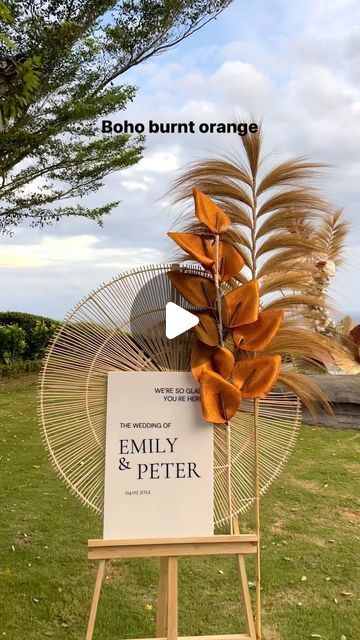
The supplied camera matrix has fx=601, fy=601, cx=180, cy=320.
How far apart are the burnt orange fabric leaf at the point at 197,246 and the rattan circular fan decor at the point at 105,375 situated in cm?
8

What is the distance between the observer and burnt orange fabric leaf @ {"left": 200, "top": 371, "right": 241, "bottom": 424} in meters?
1.72

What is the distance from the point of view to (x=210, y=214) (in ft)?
5.88

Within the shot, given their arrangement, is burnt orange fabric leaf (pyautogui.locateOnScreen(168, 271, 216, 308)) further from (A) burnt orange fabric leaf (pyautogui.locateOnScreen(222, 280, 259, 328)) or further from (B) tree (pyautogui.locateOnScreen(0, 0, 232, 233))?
(B) tree (pyautogui.locateOnScreen(0, 0, 232, 233))

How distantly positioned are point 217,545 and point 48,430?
61 cm

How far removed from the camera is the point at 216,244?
1792 millimetres

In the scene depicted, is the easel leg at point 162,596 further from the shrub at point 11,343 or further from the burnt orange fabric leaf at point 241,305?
the shrub at point 11,343

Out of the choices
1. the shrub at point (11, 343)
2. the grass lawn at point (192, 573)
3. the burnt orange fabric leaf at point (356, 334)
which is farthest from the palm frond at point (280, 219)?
the shrub at point (11, 343)

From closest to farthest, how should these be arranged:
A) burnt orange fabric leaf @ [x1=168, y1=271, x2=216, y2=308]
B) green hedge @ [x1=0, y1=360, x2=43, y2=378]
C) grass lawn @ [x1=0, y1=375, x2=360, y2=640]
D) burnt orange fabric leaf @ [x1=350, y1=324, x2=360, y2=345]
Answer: burnt orange fabric leaf @ [x1=168, y1=271, x2=216, y2=308] < grass lawn @ [x1=0, y1=375, x2=360, y2=640] < burnt orange fabric leaf @ [x1=350, y1=324, x2=360, y2=345] < green hedge @ [x1=0, y1=360, x2=43, y2=378]

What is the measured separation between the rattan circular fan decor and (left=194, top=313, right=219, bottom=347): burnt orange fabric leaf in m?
0.07

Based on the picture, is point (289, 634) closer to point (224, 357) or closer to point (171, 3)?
point (224, 357)

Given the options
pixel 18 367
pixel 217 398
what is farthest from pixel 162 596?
pixel 18 367

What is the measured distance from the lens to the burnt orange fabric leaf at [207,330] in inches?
69.8

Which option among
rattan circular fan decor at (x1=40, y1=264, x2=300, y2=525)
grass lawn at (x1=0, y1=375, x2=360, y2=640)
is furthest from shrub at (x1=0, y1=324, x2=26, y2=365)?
rattan circular fan decor at (x1=40, y1=264, x2=300, y2=525)

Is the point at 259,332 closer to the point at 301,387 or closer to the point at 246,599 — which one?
the point at 301,387
